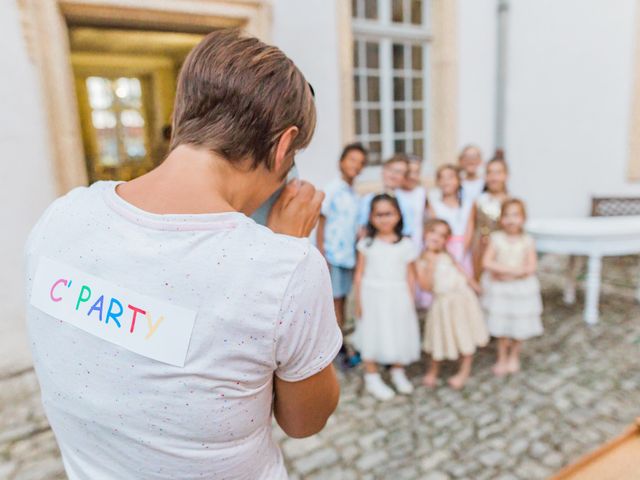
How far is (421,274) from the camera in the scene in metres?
3.38

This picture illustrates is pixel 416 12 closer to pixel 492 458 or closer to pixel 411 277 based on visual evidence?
pixel 411 277

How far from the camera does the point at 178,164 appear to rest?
78 cm

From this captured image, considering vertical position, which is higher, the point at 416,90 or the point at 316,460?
the point at 416,90

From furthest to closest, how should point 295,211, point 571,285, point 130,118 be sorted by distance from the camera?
point 130,118, point 571,285, point 295,211

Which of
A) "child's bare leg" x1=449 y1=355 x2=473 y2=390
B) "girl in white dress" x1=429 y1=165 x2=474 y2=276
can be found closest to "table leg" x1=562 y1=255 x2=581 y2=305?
"girl in white dress" x1=429 y1=165 x2=474 y2=276

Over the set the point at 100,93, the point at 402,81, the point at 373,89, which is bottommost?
the point at 373,89

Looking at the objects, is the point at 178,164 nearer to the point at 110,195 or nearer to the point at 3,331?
the point at 110,195

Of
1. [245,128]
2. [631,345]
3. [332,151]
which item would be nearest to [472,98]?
[332,151]

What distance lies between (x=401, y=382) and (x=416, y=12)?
4.72m

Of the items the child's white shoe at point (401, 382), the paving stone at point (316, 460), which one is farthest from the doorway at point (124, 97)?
the paving stone at point (316, 460)

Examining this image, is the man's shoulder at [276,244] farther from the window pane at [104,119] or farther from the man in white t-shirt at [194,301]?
the window pane at [104,119]

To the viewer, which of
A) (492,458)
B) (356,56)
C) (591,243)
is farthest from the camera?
(356,56)

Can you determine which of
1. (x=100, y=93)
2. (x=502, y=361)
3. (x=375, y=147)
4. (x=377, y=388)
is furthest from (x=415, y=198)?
(x=100, y=93)

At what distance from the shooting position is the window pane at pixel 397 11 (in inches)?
233
